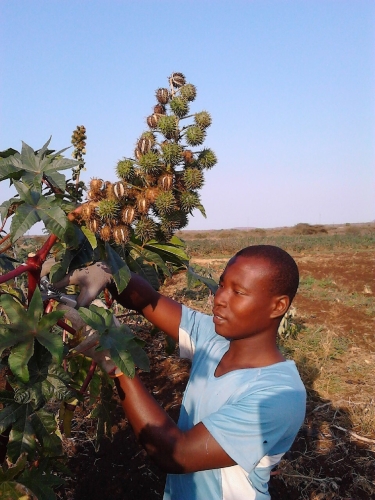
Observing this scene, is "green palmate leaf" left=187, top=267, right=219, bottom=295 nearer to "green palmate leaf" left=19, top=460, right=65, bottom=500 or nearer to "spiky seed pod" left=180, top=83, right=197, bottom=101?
"spiky seed pod" left=180, top=83, right=197, bottom=101

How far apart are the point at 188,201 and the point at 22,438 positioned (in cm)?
119

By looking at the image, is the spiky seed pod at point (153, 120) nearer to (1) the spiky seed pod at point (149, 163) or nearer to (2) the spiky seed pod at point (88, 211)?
(1) the spiky seed pod at point (149, 163)

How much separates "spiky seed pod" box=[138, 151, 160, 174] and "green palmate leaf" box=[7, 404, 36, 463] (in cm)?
110

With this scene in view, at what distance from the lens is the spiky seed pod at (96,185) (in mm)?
1413

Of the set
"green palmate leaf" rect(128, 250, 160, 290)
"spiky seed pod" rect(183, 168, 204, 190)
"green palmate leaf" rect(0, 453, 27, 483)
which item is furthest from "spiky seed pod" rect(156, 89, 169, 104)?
"green palmate leaf" rect(0, 453, 27, 483)

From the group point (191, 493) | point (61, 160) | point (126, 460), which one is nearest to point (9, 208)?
point (61, 160)

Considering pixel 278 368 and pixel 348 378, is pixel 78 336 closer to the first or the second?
pixel 278 368

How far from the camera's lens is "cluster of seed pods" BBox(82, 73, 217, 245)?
1843 mm

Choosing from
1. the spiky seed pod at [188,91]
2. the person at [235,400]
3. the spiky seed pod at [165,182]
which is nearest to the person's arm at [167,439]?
the person at [235,400]

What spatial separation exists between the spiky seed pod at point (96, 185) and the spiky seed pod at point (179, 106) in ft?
2.94

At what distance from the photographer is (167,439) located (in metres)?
1.34

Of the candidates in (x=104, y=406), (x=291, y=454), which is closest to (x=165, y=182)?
(x=104, y=406)

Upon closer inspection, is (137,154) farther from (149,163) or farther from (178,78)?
(178,78)

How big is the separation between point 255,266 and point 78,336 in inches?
24.1
